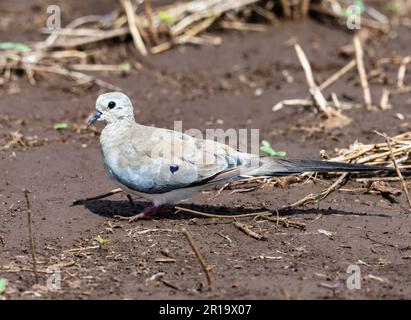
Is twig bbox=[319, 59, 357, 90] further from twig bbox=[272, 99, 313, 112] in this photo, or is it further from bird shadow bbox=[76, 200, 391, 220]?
bird shadow bbox=[76, 200, 391, 220]

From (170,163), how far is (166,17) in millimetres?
4348

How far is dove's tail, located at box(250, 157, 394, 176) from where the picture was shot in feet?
17.2

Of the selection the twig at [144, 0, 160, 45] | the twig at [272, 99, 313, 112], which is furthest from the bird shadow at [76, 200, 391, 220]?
the twig at [144, 0, 160, 45]

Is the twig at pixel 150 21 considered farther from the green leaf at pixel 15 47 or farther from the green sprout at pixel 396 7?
the green sprout at pixel 396 7

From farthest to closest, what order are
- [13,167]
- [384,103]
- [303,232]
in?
[384,103] → [13,167] → [303,232]

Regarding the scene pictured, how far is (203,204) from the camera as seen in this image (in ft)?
19.1

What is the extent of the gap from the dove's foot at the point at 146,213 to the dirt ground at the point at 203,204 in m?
0.05

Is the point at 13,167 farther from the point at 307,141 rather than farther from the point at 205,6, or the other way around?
the point at 205,6

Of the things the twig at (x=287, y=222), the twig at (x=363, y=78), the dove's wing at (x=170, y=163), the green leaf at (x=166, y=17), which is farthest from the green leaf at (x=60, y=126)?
the twig at (x=363, y=78)

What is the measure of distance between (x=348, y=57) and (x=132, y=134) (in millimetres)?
4263

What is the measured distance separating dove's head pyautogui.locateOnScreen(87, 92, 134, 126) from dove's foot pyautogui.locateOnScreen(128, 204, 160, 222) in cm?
68

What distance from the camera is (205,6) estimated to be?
31.9 feet
